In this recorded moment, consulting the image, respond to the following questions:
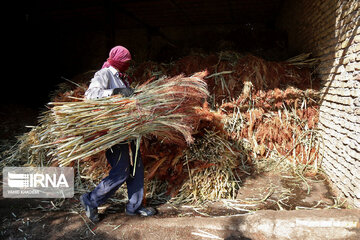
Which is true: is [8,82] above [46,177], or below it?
above

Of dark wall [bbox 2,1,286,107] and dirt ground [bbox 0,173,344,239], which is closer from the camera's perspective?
dirt ground [bbox 0,173,344,239]

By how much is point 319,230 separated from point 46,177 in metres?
3.40

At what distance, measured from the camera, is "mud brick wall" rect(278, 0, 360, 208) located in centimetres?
263

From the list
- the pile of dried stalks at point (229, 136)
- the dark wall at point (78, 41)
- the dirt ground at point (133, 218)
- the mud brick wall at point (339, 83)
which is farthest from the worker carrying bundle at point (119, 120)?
the dark wall at point (78, 41)

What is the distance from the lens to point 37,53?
795 cm

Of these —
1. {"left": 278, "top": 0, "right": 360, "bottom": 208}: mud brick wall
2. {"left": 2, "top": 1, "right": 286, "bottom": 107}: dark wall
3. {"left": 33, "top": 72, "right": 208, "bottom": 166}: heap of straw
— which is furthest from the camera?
{"left": 2, "top": 1, "right": 286, "bottom": 107}: dark wall

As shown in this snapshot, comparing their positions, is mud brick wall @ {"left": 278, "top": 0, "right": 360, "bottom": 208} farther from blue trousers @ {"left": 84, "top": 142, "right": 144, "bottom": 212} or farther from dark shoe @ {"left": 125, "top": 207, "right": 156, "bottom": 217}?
blue trousers @ {"left": 84, "top": 142, "right": 144, "bottom": 212}

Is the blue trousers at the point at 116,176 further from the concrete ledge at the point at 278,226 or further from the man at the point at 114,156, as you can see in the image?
the concrete ledge at the point at 278,226

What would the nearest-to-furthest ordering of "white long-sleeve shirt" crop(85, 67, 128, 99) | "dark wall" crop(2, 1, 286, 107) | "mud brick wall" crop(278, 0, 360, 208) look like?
"white long-sleeve shirt" crop(85, 67, 128, 99) < "mud brick wall" crop(278, 0, 360, 208) < "dark wall" crop(2, 1, 286, 107)

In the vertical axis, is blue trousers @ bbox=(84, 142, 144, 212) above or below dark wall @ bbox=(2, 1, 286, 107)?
below

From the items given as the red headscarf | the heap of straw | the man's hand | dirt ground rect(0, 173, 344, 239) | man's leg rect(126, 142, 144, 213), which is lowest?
dirt ground rect(0, 173, 344, 239)

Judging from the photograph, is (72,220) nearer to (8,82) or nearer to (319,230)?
(319,230)

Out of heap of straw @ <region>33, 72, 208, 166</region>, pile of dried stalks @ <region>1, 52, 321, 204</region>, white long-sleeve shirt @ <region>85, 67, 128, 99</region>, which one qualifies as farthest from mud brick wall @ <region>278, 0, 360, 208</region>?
white long-sleeve shirt @ <region>85, 67, 128, 99</region>

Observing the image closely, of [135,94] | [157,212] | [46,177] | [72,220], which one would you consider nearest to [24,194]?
[46,177]
